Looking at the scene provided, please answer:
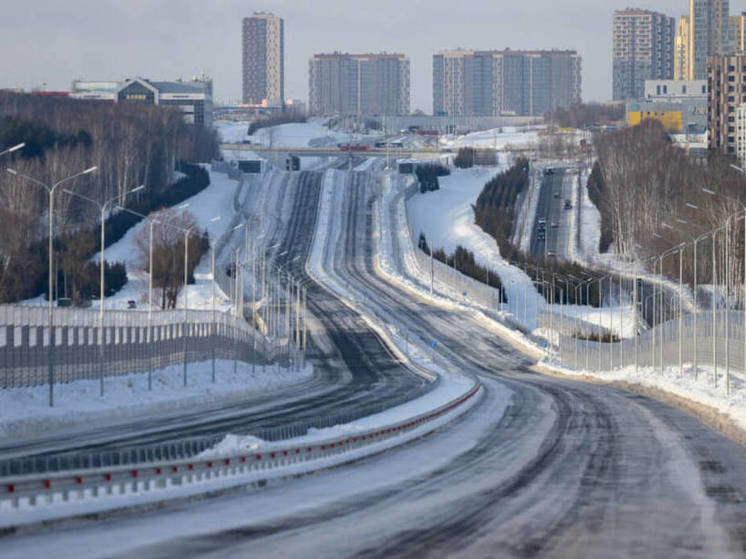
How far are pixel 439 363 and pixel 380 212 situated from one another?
7977 cm

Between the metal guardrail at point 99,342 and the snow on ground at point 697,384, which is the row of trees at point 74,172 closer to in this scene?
the metal guardrail at point 99,342

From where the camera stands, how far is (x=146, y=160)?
6102 inches

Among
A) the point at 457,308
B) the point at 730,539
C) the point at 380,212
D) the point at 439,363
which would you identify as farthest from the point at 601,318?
the point at 730,539

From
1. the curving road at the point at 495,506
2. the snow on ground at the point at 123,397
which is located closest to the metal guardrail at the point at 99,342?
the snow on ground at the point at 123,397

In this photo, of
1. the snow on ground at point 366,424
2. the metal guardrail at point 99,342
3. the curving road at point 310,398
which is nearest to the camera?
the snow on ground at point 366,424

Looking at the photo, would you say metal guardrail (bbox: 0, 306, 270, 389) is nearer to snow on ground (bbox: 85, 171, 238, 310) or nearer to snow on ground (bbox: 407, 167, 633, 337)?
snow on ground (bbox: 85, 171, 238, 310)

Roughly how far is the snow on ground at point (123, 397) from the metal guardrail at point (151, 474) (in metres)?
10.7

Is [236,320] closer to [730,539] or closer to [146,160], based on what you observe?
[730,539]

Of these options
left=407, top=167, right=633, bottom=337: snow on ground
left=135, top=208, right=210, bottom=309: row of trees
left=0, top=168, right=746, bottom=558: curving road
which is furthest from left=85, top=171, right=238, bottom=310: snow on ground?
left=0, top=168, right=746, bottom=558: curving road

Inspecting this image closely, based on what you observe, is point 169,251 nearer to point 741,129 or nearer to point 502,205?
point 502,205

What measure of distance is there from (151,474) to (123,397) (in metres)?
24.6

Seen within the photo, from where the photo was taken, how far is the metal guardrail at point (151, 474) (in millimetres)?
21453

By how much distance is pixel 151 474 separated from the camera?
23984 millimetres

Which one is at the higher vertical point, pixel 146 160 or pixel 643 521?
pixel 146 160
